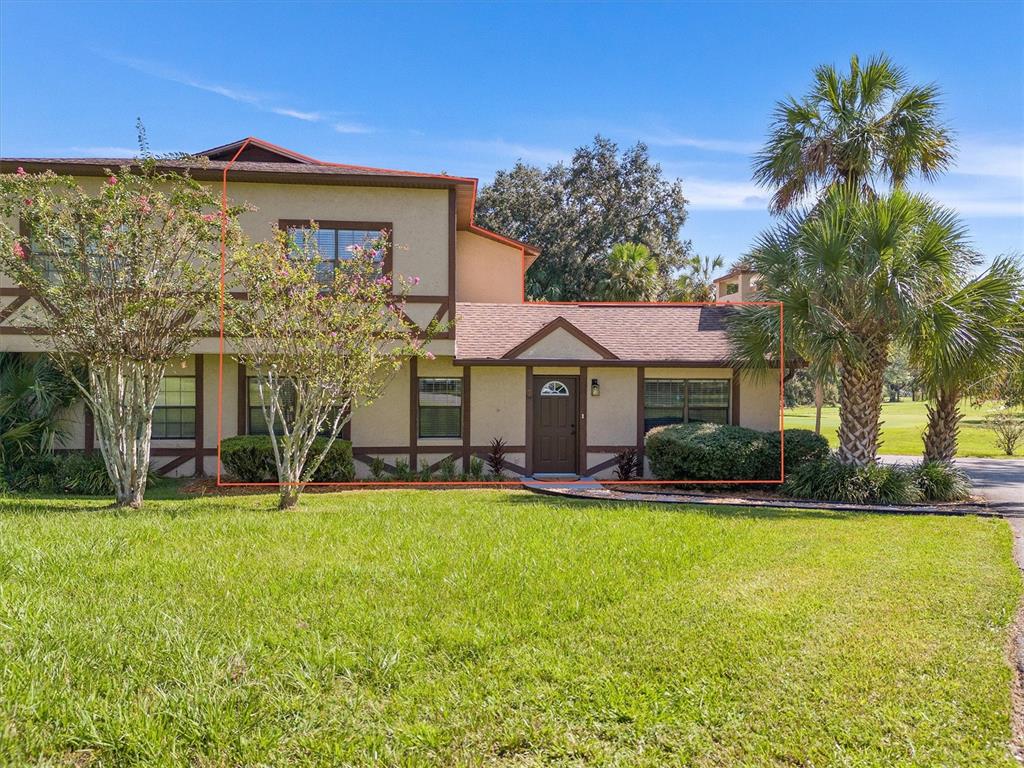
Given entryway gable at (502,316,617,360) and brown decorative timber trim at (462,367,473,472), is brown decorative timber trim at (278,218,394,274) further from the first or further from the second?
entryway gable at (502,316,617,360)

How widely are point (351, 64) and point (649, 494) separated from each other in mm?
10107

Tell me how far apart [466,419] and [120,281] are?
297 inches

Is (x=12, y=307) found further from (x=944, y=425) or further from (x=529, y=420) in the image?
(x=944, y=425)

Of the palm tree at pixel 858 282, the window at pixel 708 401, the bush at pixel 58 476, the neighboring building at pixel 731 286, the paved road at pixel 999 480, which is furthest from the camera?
the neighboring building at pixel 731 286

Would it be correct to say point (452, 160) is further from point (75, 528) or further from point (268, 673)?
point (268, 673)

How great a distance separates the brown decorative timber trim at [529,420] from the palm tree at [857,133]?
7.72m

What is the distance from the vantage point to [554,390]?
16625mm

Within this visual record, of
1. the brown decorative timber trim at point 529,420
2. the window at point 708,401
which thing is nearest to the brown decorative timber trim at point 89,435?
the brown decorative timber trim at point 529,420

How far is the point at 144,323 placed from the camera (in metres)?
11.3

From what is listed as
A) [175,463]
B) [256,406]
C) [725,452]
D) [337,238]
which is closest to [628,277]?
[725,452]

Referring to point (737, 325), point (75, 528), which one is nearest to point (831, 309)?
point (737, 325)

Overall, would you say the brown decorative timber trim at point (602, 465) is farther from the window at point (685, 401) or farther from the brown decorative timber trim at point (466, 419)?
the brown decorative timber trim at point (466, 419)

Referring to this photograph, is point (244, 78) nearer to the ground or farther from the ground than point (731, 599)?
farther from the ground

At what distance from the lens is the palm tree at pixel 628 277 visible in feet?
98.4
